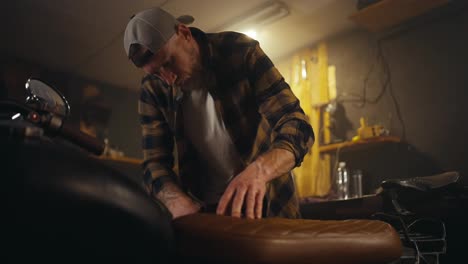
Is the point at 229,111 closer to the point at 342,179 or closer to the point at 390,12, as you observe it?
the point at 342,179

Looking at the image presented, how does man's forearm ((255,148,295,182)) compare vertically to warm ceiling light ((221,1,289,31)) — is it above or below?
below

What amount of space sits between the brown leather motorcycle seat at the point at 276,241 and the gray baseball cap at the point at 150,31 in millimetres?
764

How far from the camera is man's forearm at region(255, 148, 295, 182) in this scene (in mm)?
922

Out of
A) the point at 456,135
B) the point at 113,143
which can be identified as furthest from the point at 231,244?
the point at 113,143

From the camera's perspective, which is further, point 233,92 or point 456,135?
point 456,135

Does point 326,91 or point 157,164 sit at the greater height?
point 326,91

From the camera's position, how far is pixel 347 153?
129 inches

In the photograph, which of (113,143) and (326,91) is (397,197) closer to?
(326,91)

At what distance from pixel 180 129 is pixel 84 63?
294cm

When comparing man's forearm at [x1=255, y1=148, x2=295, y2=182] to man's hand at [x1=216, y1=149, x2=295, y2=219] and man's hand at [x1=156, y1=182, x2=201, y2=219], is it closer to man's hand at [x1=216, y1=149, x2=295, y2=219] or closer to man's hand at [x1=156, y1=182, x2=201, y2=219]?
man's hand at [x1=216, y1=149, x2=295, y2=219]

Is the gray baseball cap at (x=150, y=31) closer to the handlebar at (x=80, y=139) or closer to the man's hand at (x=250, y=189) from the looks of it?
the man's hand at (x=250, y=189)

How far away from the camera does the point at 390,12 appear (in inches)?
116

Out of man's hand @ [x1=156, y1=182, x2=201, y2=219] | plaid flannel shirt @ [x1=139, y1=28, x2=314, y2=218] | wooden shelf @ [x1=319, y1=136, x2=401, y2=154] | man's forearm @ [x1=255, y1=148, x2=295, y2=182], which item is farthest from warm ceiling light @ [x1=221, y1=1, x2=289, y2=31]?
man's forearm @ [x1=255, y1=148, x2=295, y2=182]

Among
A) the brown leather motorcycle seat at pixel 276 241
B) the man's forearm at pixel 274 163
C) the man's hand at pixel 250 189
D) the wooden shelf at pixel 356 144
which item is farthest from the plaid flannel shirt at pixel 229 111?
the wooden shelf at pixel 356 144
